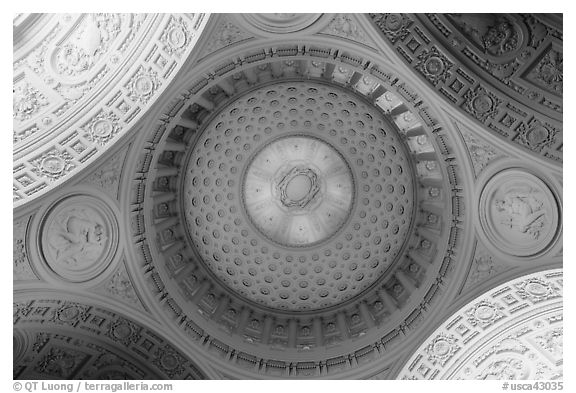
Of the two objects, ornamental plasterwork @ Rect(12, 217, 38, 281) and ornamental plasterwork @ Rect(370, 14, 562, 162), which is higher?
ornamental plasterwork @ Rect(370, 14, 562, 162)

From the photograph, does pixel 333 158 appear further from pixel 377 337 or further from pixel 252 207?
pixel 377 337

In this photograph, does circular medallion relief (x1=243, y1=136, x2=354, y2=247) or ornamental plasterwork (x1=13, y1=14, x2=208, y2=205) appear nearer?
ornamental plasterwork (x1=13, y1=14, x2=208, y2=205)

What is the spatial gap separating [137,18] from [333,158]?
764cm

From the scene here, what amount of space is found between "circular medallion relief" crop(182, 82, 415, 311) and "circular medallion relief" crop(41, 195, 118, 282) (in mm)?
3355

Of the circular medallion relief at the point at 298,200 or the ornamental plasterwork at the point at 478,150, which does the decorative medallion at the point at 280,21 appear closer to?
the circular medallion relief at the point at 298,200

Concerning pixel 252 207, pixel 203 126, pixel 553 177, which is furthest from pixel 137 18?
pixel 553 177

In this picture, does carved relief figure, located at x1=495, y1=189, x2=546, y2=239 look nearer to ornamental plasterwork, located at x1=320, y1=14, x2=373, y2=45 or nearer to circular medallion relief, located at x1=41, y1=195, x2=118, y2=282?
ornamental plasterwork, located at x1=320, y1=14, x2=373, y2=45

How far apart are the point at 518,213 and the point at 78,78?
11808mm

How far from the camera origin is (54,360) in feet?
50.8

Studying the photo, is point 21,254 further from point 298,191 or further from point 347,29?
point 347,29

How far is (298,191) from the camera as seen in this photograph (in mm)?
18344

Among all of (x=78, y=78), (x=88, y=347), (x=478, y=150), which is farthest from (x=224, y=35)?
(x=88, y=347)

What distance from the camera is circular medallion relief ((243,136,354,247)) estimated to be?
18172 millimetres

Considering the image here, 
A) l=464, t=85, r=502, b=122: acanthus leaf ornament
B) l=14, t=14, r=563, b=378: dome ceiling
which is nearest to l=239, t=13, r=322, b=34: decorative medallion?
l=14, t=14, r=563, b=378: dome ceiling
